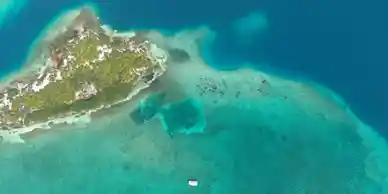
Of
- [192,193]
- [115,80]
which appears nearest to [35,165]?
[115,80]

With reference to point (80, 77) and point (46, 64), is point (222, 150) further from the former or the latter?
point (46, 64)

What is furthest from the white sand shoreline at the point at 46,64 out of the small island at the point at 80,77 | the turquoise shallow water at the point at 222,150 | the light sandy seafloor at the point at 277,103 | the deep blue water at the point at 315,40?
the deep blue water at the point at 315,40

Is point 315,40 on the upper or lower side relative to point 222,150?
upper

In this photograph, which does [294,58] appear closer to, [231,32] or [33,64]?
[231,32]

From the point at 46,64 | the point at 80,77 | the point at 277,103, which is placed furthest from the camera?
the point at 277,103

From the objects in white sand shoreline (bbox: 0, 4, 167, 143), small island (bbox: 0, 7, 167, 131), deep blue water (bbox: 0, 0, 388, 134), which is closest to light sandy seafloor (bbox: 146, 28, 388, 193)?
deep blue water (bbox: 0, 0, 388, 134)

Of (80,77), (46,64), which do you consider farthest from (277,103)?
(46,64)
